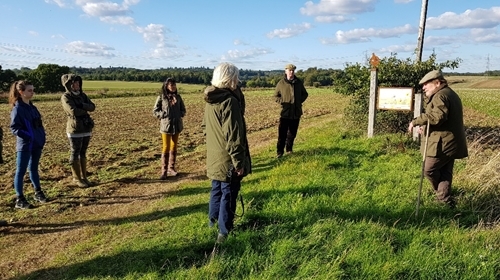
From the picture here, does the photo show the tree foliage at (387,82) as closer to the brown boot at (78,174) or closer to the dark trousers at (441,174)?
the dark trousers at (441,174)

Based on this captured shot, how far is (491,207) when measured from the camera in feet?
17.1

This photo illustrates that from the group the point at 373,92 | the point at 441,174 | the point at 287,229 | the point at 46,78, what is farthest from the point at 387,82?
the point at 46,78

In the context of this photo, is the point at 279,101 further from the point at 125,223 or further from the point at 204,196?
the point at 125,223

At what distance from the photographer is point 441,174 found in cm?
547

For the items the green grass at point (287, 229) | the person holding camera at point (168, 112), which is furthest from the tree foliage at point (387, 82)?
the person holding camera at point (168, 112)

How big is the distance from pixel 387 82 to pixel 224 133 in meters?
8.32

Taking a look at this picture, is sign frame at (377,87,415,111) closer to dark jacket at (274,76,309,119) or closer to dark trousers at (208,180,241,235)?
dark jacket at (274,76,309,119)

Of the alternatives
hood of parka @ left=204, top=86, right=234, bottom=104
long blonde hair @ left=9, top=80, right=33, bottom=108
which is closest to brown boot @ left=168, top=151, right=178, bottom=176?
long blonde hair @ left=9, top=80, right=33, bottom=108

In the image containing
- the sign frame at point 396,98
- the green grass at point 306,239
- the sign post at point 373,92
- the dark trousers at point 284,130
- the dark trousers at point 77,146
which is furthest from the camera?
the sign post at point 373,92

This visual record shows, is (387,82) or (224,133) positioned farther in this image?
(387,82)

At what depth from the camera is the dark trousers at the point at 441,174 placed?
5328 mm

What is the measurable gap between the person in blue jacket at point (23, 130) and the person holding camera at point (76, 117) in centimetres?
64

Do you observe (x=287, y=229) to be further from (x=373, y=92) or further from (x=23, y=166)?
(x=373, y=92)

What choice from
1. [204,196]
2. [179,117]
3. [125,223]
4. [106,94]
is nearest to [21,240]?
[125,223]
